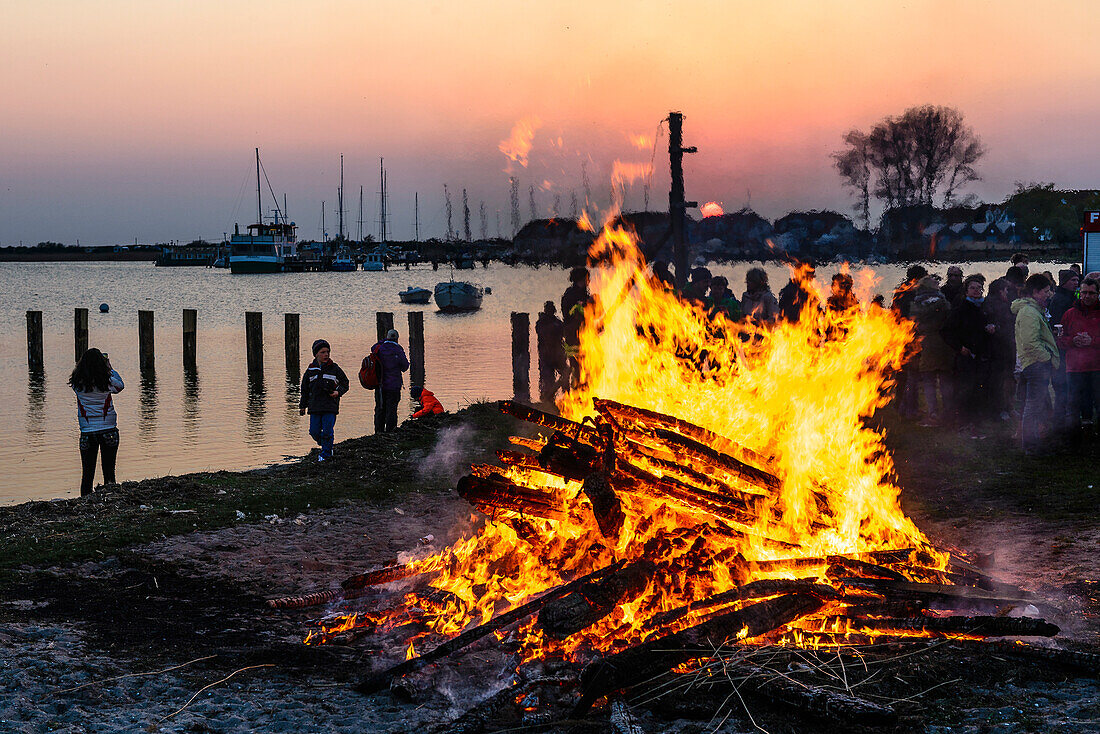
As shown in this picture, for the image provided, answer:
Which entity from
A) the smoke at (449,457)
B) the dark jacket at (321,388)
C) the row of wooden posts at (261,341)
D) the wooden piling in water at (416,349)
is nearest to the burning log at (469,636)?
the smoke at (449,457)

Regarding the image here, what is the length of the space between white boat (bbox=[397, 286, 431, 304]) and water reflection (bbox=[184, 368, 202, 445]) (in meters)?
50.9

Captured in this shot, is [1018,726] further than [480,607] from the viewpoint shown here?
No

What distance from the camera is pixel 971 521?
8.77 m

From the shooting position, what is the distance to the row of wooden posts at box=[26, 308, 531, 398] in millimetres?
19531

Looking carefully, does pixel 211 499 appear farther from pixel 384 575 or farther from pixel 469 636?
pixel 469 636

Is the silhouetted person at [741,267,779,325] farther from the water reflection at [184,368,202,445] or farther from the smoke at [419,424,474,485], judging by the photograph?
the water reflection at [184,368,202,445]

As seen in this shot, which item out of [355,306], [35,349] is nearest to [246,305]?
[355,306]

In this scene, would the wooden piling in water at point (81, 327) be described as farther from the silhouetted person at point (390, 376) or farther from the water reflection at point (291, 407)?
the silhouetted person at point (390, 376)

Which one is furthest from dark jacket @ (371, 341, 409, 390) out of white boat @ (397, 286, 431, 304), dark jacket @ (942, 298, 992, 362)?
white boat @ (397, 286, 431, 304)

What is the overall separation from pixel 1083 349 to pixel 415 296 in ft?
241

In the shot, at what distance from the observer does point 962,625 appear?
5.63m

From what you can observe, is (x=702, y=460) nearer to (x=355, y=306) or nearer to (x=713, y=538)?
(x=713, y=538)

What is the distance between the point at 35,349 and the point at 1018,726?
32.9m

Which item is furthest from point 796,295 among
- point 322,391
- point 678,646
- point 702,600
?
point 678,646
